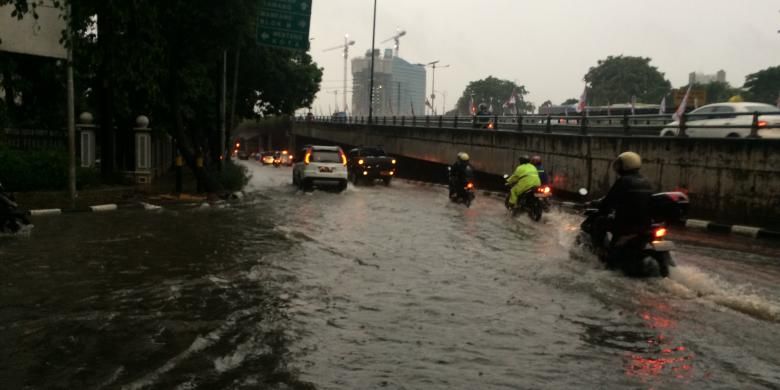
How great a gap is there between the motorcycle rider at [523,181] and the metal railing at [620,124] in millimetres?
4623

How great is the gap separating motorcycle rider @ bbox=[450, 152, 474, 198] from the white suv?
612 centimetres

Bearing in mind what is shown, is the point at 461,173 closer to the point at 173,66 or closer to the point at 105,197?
the point at 173,66

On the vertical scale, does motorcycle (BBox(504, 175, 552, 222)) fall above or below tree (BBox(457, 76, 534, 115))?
below

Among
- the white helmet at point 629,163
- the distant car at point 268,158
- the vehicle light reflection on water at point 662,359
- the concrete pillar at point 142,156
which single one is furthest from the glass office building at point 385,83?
the vehicle light reflection on water at point 662,359

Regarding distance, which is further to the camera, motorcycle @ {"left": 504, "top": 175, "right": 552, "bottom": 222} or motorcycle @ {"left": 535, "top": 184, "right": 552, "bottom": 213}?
motorcycle @ {"left": 535, "top": 184, "right": 552, "bottom": 213}

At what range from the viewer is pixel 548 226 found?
1633 centimetres

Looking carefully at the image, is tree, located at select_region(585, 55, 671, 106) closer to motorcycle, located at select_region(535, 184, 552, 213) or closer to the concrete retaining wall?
the concrete retaining wall

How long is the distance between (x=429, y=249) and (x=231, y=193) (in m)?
12.9

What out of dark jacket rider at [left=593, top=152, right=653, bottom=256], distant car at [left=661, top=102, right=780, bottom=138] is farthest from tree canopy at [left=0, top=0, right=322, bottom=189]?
distant car at [left=661, top=102, right=780, bottom=138]

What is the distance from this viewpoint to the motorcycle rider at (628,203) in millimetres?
9047

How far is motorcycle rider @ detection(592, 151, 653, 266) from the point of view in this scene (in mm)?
9047

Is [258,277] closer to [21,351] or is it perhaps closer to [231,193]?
[21,351]

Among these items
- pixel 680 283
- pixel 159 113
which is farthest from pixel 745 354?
pixel 159 113

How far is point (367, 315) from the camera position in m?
7.43
